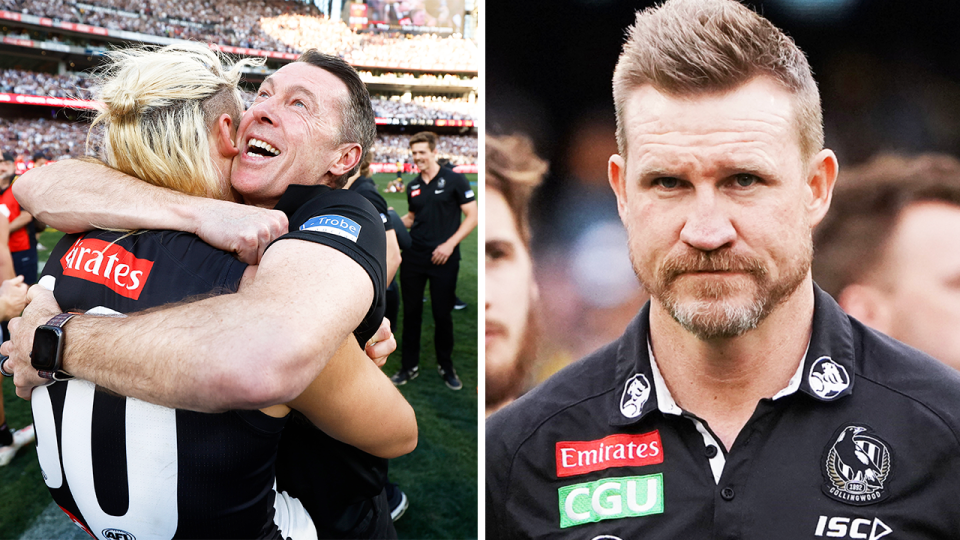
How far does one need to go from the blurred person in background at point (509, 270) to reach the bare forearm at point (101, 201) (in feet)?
3.15

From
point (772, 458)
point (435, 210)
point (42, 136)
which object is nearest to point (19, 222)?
point (435, 210)

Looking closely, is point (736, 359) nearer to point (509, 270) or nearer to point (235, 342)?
point (509, 270)

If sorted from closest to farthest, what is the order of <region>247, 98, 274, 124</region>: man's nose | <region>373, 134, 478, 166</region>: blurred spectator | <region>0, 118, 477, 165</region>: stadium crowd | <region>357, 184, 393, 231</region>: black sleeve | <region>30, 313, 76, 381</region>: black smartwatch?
1. <region>30, 313, 76, 381</region>: black smartwatch
2. <region>247, 98, 274, 124</region>: man's nose
3. <region>357, 184, 393, 231</region>: black sleeve
4. <region>0, 118, 477, 165</region>: stadium crowd
5. <region>373, 134, 478, 166</region>: blurred spectator

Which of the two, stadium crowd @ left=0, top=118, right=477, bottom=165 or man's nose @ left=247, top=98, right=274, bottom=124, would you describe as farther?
stadium crowd @ left=0, top=118, right=477, bottom=165

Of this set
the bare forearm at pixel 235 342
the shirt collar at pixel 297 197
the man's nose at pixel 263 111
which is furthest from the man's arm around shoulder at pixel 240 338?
the man's nose at pixel 263 111

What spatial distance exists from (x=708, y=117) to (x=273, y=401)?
1382mm

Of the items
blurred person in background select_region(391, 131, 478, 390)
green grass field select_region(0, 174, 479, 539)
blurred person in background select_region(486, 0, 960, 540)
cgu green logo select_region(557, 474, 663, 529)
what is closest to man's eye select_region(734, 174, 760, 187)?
blurred person in background select_region(486, 0, 960, 540)

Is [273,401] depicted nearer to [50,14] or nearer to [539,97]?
[539,97]

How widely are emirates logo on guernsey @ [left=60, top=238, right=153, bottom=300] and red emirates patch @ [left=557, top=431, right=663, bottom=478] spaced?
4.20 feet

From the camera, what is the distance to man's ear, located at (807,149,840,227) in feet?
5.43

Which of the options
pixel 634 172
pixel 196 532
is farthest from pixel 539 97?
pixel 196 532

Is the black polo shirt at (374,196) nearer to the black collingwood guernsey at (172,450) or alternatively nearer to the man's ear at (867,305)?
the black collingwood guernsey at (172,450)

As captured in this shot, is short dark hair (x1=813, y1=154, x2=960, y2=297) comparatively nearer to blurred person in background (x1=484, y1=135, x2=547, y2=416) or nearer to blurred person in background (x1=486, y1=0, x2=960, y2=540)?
blurred person in background (x1=486, y1=0, x2=960, y2=540)

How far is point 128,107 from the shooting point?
4.27 feet
